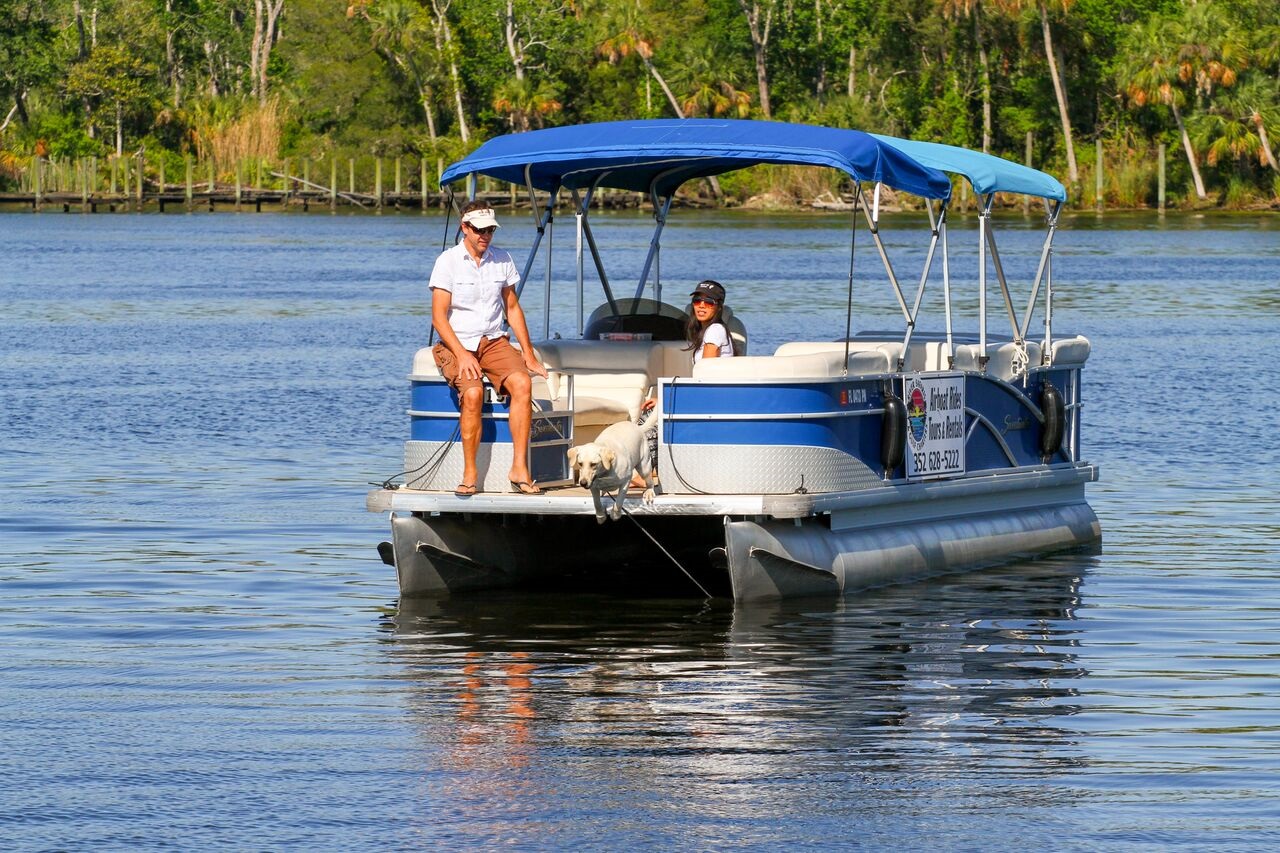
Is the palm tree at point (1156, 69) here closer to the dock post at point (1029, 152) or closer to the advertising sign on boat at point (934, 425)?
the dock post at point (1029, 152)

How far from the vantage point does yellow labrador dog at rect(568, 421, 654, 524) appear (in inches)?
468

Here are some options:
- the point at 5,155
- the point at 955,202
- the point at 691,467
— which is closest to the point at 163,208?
the point at 5,155

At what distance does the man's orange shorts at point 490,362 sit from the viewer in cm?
1239

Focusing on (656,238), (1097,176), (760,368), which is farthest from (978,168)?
(1097,176)

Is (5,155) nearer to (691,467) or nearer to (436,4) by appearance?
(436,4)

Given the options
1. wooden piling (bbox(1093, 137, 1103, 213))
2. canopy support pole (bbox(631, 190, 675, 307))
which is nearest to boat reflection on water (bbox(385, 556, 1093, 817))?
canopy support pole (bbox(631, 190, 675, 307))

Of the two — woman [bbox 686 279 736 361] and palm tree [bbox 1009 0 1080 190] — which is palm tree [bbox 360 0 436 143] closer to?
palm tree [bbox 1009 0 1080 190]

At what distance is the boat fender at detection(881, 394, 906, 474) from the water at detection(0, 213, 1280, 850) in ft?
2.83

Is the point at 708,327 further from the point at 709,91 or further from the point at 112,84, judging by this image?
the point at 112,84

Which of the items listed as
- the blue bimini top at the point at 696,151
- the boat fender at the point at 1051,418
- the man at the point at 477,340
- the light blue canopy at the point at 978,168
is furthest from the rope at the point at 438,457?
the boat fender at the point at 1051,418

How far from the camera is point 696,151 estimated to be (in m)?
13.1

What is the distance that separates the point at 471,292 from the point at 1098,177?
82728 millimetres

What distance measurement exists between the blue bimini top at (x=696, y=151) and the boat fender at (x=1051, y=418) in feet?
6.77

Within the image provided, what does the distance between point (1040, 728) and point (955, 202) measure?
9161cm
